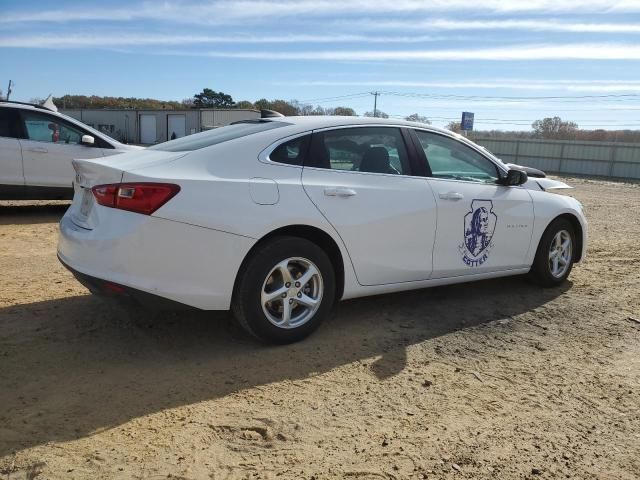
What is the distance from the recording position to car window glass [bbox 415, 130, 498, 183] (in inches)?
194

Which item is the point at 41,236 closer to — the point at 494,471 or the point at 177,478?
the point at 177,478

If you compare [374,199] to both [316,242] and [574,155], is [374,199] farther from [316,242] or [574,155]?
[574,155]

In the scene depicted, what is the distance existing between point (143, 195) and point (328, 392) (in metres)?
1.64

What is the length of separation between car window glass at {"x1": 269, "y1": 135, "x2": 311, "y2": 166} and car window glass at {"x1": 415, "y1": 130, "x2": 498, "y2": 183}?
1179 mm

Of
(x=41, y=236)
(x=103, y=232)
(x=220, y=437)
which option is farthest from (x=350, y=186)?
(x=41, y=236)

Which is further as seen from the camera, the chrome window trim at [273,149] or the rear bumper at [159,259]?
the chrome window trim at [273,149]

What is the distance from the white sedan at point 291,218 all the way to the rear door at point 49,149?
17.7 feet

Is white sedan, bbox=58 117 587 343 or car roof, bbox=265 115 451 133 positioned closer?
white sedan, bbox=58 117 587 343

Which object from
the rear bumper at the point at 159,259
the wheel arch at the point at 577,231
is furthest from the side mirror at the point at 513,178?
the rear bumper at the point at 159,259

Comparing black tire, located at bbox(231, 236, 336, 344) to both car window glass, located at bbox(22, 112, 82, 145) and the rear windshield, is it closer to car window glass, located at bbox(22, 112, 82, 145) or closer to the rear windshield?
the rear windshield

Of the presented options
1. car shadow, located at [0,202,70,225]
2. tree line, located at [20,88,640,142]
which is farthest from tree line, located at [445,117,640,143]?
car shadow, located at [0,202,70,225]

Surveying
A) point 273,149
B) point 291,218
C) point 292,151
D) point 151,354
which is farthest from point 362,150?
point 151,354

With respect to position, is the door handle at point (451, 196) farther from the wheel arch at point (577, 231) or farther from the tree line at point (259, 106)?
the tree line at point (259, 106)

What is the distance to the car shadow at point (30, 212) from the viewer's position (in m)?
8.93
